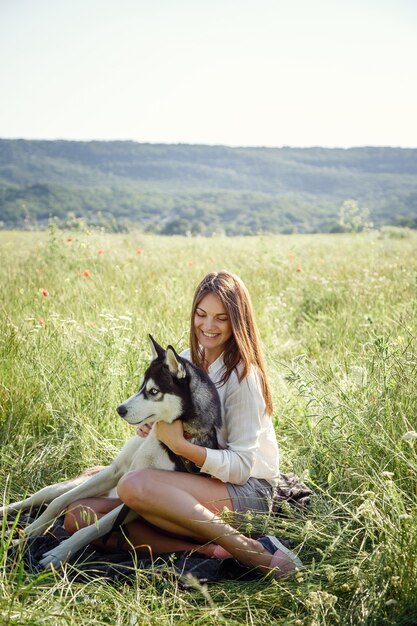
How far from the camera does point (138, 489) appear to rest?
323 cm

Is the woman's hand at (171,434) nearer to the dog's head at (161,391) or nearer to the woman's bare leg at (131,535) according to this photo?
the dog's head at (161,391)

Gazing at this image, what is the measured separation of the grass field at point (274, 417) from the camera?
101 inches

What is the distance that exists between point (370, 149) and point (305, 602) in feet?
386

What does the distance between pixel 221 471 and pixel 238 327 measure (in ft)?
2.76

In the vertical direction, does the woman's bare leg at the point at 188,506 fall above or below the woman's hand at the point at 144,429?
below

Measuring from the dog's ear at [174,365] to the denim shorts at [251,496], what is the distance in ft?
2.31

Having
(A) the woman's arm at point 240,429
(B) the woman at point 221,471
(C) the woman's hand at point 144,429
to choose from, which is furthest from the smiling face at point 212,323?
(C) the woman's hand at point 144,429

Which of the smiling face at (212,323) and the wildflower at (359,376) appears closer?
the smiling face at (212,323)

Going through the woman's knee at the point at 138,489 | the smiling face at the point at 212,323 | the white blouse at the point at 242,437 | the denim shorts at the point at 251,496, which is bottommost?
the denim shorts at the point at 251,496

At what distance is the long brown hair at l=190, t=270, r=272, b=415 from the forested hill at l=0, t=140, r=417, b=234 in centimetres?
5335

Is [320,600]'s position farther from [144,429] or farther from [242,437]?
[144,429]

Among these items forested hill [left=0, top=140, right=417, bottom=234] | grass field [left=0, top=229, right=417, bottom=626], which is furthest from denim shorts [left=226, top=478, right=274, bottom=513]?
forested hill [left=0, top=140, right=417, bottom=234]

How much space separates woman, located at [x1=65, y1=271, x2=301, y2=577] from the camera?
3170mm

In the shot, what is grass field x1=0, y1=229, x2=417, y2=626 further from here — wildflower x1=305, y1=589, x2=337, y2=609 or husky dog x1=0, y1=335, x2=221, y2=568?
husky dog x1=0, y1=335, x2=221, y2=568
